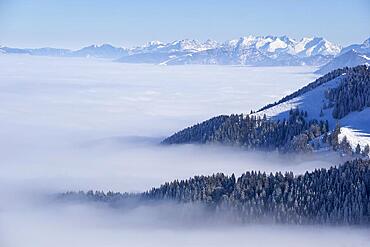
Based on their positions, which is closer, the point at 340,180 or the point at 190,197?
the point at 340,180

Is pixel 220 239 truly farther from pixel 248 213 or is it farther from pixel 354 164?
pixel 354 164

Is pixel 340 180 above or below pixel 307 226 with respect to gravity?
above

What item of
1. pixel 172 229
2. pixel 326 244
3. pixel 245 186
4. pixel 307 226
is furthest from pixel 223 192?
pixel 326 244

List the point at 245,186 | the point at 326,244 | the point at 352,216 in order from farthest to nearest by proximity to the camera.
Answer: the point at 245,186 → the point at 352,216 → the point at 326,244

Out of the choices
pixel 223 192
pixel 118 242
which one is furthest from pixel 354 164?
pixel 118 242

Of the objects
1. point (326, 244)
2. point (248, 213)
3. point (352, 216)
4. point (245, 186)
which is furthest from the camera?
point (245, 186)

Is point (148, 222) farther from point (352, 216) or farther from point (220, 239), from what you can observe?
point (352, 216)
